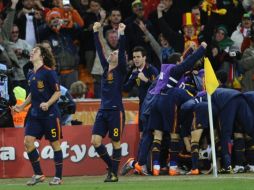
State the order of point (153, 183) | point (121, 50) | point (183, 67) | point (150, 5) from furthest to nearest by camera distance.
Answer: point (150, 5) < point (183, 67) < point (121, 50) < point (153, 183)

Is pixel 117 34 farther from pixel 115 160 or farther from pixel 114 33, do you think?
pixel 115 160

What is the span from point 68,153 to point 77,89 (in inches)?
103

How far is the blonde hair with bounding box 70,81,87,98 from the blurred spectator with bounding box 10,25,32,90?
121 cm

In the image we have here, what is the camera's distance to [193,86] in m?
19.6

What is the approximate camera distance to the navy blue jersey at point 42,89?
16.8 m

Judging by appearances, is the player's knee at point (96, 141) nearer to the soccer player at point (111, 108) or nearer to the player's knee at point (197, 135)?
the soccer player at point (111, 108)

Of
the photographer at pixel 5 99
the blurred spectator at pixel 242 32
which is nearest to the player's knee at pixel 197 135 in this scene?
the photographer at pixel 5 99

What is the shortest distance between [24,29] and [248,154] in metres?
6.89

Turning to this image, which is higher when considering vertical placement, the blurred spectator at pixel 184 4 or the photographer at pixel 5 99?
the blurred spectator at pixel 184 4

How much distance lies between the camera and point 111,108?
17516 millimetres

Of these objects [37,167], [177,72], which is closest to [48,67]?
[37,167]

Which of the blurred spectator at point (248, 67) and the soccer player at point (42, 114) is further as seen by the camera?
the blurred spectator at point (248, 67)

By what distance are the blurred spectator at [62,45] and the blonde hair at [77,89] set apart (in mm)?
1203

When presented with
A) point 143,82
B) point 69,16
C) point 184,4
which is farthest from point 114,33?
point 143,82
